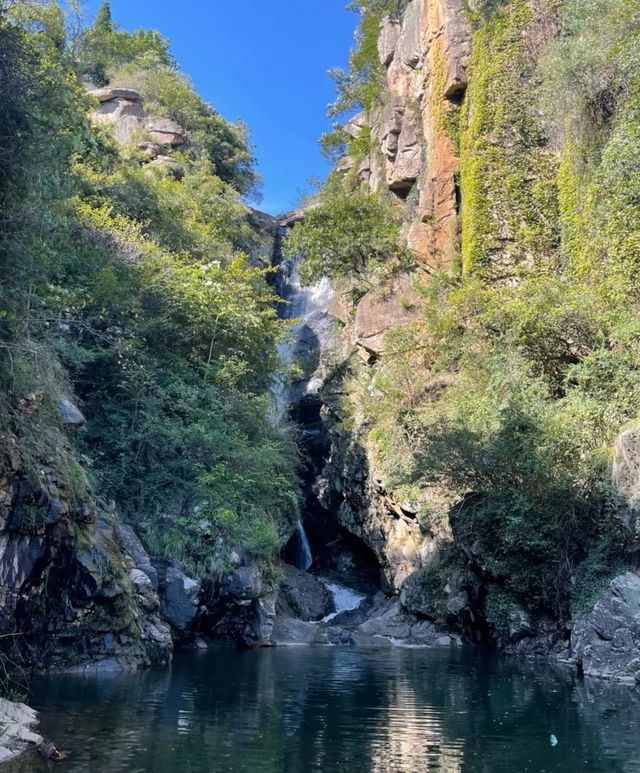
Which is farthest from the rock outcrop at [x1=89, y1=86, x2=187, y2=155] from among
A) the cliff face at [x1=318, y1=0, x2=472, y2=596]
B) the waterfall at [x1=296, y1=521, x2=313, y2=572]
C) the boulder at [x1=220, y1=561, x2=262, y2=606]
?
the boulder at [x1=220, y1=561, x2=262, y2=606]

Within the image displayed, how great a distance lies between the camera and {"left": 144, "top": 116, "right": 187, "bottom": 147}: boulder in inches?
1764

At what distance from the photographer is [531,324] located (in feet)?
74.1

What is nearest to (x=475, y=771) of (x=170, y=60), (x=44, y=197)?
(x=44, y=197)

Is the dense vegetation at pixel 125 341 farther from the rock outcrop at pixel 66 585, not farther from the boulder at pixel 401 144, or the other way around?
the boulder at pixel 401 144

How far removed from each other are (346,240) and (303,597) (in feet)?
48.7

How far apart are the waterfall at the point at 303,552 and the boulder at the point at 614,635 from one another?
16758mm

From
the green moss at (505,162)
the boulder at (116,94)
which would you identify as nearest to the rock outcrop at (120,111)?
the boulder at (116,94)

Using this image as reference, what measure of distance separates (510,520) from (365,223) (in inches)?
654

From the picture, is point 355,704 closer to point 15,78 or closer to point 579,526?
point 579,526

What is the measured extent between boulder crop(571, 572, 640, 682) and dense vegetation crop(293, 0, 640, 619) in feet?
3.50

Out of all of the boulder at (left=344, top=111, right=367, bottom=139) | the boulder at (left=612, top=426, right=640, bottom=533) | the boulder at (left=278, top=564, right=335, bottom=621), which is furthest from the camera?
the boulder at (left=344, top=111, right=367, bottom=139)

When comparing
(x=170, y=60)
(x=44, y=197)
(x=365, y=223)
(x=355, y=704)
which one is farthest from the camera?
(x=170, y=60)

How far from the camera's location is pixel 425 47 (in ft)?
110

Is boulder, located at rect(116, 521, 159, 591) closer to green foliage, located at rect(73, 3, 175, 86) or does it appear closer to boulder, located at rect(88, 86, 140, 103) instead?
boulder, located at rect(88, 86, 140, 103)
